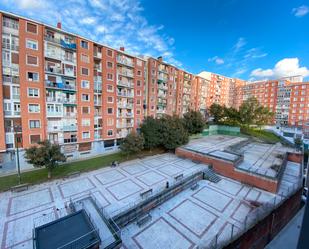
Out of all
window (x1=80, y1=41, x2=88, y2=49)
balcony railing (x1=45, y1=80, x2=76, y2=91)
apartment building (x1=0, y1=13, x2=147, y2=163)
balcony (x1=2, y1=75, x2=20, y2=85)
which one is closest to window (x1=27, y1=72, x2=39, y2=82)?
apartment building (x1=0, y1=13, x2=147, y2=163)

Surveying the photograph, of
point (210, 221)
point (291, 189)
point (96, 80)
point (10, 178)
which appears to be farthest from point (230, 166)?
point (10, 178)

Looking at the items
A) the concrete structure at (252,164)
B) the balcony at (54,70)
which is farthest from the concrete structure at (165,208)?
the balcony at (54,70)

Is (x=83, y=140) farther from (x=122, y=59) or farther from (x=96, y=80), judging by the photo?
(x=122, y=59)

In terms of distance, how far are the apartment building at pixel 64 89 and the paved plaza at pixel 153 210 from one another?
735cm

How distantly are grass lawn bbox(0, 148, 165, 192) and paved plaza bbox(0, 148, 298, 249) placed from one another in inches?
47.9

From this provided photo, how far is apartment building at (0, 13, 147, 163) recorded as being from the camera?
18062mm

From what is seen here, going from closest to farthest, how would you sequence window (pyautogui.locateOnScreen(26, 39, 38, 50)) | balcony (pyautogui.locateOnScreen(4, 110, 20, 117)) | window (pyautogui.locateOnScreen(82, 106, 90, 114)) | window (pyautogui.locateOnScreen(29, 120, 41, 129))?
balcony (pyautogui.locateOnScreen(4, 110, 20, 117))
window (pyautogui.locateOnScreen(26, 39, 38, 50))
window (pyautogui.locateOnScreen(29, 120, 41, 129))
window (pyautogui.locateOnScreen(82, 106, 90, 114))

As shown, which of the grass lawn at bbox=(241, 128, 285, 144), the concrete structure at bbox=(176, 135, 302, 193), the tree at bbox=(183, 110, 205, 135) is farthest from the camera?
the grass lawn at bbox=(241, 128, 285, 144)

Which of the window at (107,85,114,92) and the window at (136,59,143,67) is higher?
the window at (136,59,143,67)

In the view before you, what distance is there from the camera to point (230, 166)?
18.7 meters

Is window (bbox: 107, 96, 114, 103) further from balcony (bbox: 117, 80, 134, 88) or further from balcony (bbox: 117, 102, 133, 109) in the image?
balcony (bbox: 117, 80, 134, 88)

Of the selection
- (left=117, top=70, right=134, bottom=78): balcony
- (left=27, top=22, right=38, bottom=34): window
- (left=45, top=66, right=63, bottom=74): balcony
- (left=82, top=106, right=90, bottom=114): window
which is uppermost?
(left=27, top=22, right=38, bottom=34): window

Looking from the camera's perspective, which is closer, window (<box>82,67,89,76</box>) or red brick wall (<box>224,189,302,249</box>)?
red brick wall (<box>224,189,302,249</box>)

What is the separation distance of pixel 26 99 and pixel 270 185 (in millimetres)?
28864
